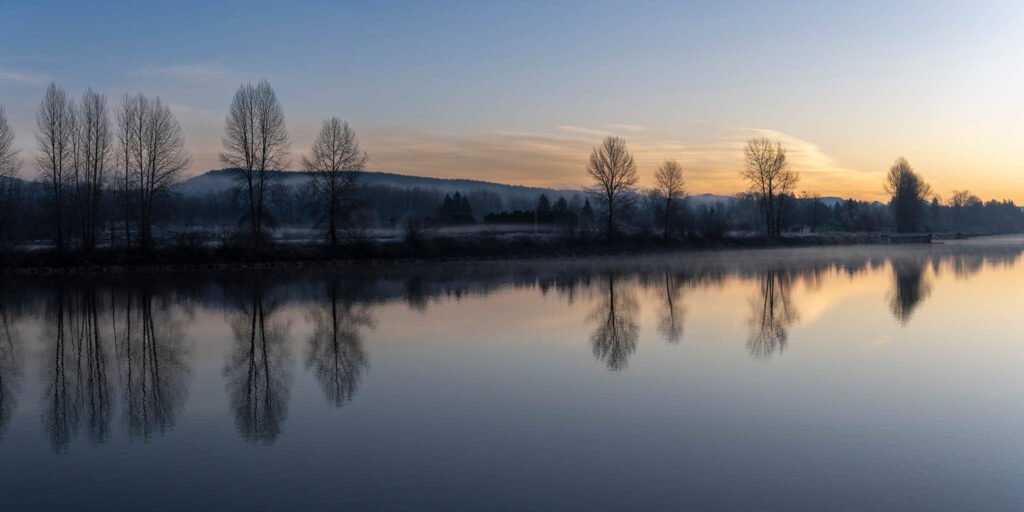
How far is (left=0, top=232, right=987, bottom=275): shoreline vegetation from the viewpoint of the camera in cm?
3975

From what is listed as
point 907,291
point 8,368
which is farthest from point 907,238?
point 8,368

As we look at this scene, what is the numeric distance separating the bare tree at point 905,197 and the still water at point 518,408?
90.8 meters

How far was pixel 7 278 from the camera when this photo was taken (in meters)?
35.3

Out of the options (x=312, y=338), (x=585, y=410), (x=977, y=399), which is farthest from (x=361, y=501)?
(x=312, y=338)

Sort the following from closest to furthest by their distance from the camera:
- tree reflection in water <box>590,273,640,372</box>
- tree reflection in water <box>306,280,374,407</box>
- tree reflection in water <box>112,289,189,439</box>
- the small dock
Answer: tree reflection in water <box>112,289,189,439</box>
tree reflection in water <box>306,280,374,407</box>
tree reflection in water <box>590,273,640,372</box>
the small dock

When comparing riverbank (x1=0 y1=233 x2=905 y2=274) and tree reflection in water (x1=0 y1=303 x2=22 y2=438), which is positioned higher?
riverbank (x1=0 y1=233 x2=905 y2=274)

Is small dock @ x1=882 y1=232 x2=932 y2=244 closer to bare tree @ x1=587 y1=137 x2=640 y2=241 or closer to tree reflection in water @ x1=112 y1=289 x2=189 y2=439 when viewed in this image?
bare tree @ x1=587 y1=137 x2=640 y2=241

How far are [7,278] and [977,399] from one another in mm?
38725

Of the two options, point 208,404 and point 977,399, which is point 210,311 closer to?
point 208,404

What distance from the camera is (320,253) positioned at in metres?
47.2

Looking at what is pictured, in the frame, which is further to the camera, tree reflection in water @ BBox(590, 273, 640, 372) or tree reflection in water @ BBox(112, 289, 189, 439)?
tree reflection in water @ BBox(590, 273, 640, 372)

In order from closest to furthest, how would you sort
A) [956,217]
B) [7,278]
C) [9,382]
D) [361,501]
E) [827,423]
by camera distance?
[361,501], [827,423], [9,382], [7,278], [956,217]

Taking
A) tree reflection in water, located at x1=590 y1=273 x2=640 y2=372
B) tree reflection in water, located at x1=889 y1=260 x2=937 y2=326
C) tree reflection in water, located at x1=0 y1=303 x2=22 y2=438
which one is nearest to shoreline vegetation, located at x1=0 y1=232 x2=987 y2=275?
tree reflection in water, located at x1=0 y1=303 x2=22 y2=438

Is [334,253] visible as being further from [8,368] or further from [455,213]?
[455,213]
